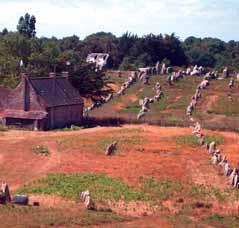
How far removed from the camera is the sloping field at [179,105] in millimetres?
61531

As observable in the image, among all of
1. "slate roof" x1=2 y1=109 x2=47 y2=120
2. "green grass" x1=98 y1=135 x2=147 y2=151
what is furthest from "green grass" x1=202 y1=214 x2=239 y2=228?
"slate roof" x1=2 y1=109 x2=47 y2=120

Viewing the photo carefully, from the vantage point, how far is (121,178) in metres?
38.7

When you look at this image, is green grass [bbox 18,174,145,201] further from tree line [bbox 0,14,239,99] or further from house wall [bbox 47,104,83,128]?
tree line [bbox 0,14,239,99]

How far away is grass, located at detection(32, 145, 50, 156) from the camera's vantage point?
46.1 m

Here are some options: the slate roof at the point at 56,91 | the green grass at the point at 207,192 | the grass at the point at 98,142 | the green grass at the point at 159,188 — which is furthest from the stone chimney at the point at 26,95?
the green grass at the point at 207,192

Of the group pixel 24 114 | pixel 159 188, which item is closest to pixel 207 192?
pixel 159 188

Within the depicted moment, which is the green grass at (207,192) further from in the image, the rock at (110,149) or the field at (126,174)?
the rock at (110,149)

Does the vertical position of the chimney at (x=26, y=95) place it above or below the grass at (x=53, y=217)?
above

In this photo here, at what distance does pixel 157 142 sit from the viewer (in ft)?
165

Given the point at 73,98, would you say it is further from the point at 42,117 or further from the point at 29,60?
the point at 29,60

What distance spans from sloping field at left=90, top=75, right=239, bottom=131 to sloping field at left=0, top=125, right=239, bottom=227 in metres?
5.64

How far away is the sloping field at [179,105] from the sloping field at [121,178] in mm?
5640

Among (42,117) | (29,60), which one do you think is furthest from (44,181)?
(29,60)

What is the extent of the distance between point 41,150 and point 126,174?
8.86m
